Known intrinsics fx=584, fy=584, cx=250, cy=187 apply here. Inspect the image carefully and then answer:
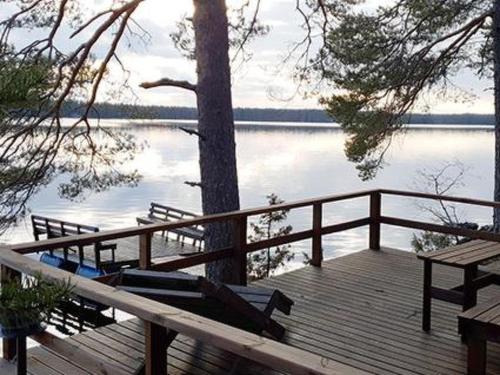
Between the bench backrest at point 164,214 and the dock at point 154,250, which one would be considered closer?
the dock at point 154,250

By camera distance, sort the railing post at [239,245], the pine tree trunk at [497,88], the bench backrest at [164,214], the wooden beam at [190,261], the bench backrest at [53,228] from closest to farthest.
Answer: the wooden beam at [190,261] → the railing post at [239,245] → the pine tree trunk at [497,88] → the bench backrest at [53,228] → the bench backrest at [164,214]

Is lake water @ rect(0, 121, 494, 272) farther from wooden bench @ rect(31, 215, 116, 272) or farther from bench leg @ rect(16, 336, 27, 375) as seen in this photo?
bench leg @ rect(16, 336, 27, 375)

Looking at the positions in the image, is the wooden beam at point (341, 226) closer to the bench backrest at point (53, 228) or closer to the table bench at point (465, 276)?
the table bench at point (465, 276)

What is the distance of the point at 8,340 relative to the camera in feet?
11.0

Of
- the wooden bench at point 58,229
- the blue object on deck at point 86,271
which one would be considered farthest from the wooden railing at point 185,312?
the wooden bench at point 58,229

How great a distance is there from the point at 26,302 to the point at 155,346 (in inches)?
23.6

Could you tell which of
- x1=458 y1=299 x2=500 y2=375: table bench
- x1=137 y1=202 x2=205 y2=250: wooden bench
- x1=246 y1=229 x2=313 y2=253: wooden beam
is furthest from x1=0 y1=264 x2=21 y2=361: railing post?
x1=137 y1=202 x2=205 y2=250: wooden bench

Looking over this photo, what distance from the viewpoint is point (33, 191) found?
688 centimetres

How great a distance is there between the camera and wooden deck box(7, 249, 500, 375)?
354 cm

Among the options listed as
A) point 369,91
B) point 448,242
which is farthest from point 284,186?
point 369,91

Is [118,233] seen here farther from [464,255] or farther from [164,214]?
[164,214]

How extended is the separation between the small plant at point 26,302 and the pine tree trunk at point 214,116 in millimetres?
3208

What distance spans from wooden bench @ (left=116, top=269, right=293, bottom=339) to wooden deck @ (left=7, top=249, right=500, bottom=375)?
31 centimetres

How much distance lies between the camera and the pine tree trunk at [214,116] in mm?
5840
